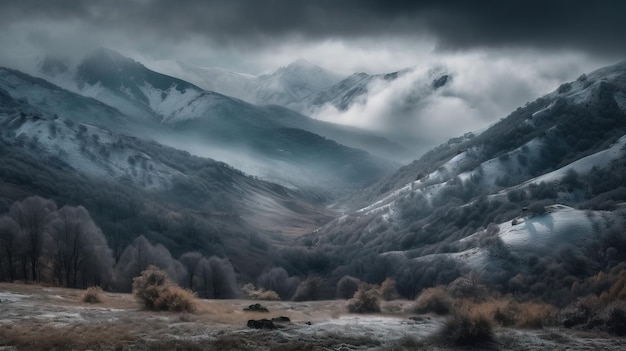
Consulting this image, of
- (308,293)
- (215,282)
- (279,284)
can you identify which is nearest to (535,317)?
(308,293)

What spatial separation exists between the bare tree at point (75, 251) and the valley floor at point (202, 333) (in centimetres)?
4450

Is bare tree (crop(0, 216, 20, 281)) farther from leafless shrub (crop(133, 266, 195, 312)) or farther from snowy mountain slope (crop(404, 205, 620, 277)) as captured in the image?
snowy mountain slope (crop(404, 205, 620, 277))

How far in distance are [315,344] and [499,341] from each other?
13.7 meters

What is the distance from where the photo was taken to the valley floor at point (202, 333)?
37188 mm

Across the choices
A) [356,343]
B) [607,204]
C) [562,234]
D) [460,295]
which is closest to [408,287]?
[562,234]

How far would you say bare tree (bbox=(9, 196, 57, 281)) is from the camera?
92.8 meters

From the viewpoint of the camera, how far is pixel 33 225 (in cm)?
9731

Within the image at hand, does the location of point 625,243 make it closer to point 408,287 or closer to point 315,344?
point 408,287

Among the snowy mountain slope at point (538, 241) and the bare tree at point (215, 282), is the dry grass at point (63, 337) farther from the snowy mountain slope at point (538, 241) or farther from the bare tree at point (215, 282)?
the snowy mountain slope at point (538, 241)

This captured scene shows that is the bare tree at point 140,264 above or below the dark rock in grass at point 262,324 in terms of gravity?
above

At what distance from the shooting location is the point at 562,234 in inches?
6417

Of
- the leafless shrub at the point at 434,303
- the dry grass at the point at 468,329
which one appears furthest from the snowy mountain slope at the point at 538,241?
the dry grass at the point at 468,329

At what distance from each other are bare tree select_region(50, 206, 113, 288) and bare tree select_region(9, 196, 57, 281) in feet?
6.28

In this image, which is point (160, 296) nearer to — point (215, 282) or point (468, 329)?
point (468, 329)
